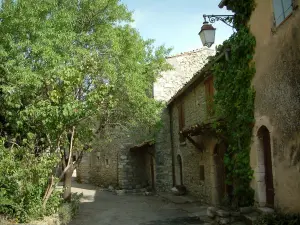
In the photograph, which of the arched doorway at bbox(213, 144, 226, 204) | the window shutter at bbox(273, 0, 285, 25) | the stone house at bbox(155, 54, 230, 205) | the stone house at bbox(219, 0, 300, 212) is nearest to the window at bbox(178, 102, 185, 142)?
the stone house at bbox(155, 54, 230, 205)

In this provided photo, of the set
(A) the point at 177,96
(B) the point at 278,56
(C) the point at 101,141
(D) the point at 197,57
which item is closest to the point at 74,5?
(C) the point at 101,141

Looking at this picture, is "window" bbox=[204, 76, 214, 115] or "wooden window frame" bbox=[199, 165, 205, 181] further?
"wooden window frame" bbox=[199, 165, 205, 181]

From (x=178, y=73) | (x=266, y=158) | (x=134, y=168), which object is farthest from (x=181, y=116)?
(x=266, y=158)

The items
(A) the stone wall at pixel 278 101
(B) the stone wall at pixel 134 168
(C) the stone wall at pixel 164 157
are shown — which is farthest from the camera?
(B) the stone wall at pixel 134 168

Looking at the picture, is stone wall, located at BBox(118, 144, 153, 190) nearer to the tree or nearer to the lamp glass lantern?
the tree

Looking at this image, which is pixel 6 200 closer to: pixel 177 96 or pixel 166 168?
pixel 177 96

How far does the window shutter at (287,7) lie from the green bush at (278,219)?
13.3ft

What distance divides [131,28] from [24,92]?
4838 millimetres

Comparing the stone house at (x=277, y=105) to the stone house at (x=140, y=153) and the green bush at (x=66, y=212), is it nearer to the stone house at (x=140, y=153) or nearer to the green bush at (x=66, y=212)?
the green bush at (x=66, y=212)

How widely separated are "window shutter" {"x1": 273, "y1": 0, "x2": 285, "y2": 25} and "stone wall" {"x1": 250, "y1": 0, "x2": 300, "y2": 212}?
13 cm

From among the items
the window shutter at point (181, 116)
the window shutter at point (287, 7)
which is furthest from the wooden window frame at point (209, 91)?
the window shutter at point (287, 7)

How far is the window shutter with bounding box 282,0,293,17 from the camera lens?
23.4 feet

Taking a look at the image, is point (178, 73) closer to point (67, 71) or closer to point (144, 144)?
point (144, 144)

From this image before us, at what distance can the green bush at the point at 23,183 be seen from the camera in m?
8.96
